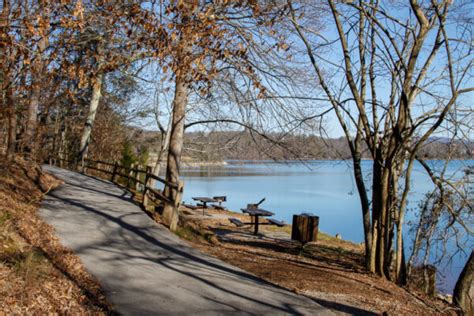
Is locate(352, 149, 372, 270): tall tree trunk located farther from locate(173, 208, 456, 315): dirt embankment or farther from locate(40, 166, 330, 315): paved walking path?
locate(40, 166, 330, 315): paved walking path

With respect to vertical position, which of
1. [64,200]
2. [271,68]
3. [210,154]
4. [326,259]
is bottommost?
[326,259]

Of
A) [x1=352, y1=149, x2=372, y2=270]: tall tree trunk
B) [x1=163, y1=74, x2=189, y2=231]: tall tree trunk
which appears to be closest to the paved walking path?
[x1=163, y1=74, x2=189, y2=231]: tall tree trunk

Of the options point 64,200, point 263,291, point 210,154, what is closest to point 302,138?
point 263,291

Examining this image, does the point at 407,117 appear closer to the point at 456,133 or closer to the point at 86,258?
the point at 456,133

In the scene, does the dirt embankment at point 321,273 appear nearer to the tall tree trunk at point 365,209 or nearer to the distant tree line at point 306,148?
the tall tree trunk at point 365,209

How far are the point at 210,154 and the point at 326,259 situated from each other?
12617 mm

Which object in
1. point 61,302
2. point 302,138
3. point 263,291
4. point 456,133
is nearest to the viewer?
point 61,302

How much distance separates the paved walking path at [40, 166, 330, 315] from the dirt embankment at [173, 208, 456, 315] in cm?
50

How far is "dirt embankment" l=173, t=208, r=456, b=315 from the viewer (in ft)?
23.5

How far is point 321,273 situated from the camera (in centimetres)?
905

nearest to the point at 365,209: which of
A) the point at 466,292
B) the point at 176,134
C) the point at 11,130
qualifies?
the point at 466,292

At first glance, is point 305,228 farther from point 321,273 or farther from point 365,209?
point 321,273

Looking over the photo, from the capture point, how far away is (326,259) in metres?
11.5

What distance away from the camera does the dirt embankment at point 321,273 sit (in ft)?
23.5
